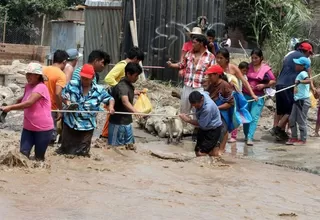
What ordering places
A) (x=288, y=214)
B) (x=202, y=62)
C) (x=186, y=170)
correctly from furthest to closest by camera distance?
(x=202, y=62), (x=186, y=170), (x=288, y=214)

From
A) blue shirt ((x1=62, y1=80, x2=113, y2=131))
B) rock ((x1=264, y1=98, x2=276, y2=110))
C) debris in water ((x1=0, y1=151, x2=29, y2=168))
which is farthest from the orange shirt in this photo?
rock ((x1=264, y1=98, x2=276, y2=110))

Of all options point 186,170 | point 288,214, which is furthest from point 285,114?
point 288,214

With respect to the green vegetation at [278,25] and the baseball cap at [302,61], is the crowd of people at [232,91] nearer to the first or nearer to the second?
the baseball cap at [302,61]

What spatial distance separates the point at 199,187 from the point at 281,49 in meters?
8.83

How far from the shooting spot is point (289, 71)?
10.8 meters

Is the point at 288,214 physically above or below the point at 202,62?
below

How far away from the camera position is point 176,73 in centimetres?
1413

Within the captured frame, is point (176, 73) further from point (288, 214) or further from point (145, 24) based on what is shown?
point (288, 214)

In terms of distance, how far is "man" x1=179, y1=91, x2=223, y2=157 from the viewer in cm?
785

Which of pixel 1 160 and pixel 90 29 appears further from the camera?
pixel 90 29

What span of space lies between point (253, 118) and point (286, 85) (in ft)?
3.26

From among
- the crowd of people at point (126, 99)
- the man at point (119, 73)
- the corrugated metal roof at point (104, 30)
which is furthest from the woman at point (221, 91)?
the corrugated metal roof at point (104, 30)

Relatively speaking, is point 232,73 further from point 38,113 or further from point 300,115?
point 38,113

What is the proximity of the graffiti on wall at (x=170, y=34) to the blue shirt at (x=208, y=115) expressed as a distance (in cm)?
608
